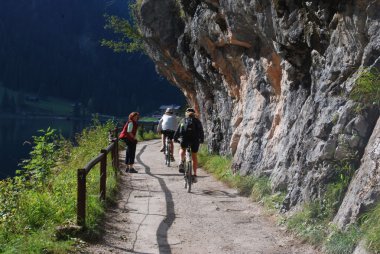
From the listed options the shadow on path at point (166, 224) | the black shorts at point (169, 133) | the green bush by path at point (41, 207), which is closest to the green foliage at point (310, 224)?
the shadow on path at point (166, 224)

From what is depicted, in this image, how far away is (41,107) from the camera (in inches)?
6860

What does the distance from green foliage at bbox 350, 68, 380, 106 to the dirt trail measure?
81.9 inches

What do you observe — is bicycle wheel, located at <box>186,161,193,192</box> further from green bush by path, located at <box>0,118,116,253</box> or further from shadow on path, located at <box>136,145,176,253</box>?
green bush by path, located at <box>0,118,116,253</box>

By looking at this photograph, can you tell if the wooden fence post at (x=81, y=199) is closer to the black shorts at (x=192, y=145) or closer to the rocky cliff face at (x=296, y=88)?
the rocky cliff face at (x=296, y=88)

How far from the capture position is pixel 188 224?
7.82 meters

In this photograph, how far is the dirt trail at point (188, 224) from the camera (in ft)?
21.5

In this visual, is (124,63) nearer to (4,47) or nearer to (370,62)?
(4,47)

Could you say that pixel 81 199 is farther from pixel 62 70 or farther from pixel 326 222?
pixel 62 70

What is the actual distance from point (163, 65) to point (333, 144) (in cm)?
1940

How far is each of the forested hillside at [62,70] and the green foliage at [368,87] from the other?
173 m

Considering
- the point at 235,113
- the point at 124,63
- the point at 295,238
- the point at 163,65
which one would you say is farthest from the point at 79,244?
the point at 124,63

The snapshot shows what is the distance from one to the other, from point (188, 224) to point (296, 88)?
363 centimetres

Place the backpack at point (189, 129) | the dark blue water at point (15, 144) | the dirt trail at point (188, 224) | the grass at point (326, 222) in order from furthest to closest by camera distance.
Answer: the dark blue water at point (15, 144) < the backpack at point (189, 129) < the dirt trail at point (188, 224) < the grass at point (326, 222)

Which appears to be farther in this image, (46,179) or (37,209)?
(46,179)
